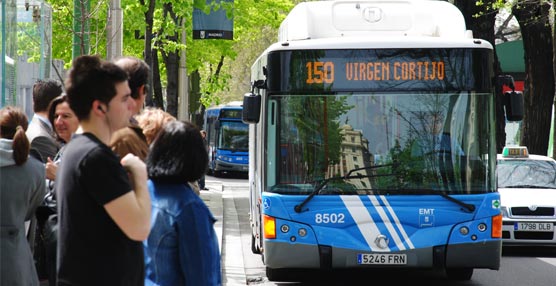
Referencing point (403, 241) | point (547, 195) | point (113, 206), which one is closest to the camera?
point (113, 206)

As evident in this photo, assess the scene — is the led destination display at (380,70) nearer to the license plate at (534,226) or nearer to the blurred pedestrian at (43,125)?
the blurred pedestrian at (43,125)

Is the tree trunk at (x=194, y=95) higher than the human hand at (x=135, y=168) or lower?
lower

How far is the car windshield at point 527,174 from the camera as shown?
54.4 ft

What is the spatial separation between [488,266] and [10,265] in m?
6.55

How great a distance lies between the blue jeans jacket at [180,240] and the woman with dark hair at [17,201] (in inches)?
52.8

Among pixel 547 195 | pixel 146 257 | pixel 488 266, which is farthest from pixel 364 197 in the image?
pixel 146 257

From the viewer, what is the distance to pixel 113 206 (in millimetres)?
4191

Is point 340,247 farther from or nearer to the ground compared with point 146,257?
nearer to the ground

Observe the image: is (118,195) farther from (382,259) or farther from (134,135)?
(382,259)

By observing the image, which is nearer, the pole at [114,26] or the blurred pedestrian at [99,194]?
the blurred pedestrian at [99,194]

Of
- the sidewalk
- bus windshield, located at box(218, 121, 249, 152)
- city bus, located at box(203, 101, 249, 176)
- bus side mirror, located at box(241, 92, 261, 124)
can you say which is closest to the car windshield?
the sidewalk

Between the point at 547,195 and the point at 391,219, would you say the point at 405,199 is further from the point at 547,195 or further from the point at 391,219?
the point at 547,195

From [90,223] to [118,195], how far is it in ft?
0.61

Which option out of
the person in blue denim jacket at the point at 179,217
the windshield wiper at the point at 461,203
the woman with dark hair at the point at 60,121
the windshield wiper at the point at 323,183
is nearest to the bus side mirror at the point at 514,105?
the windshield wiper at the point at 461,203
